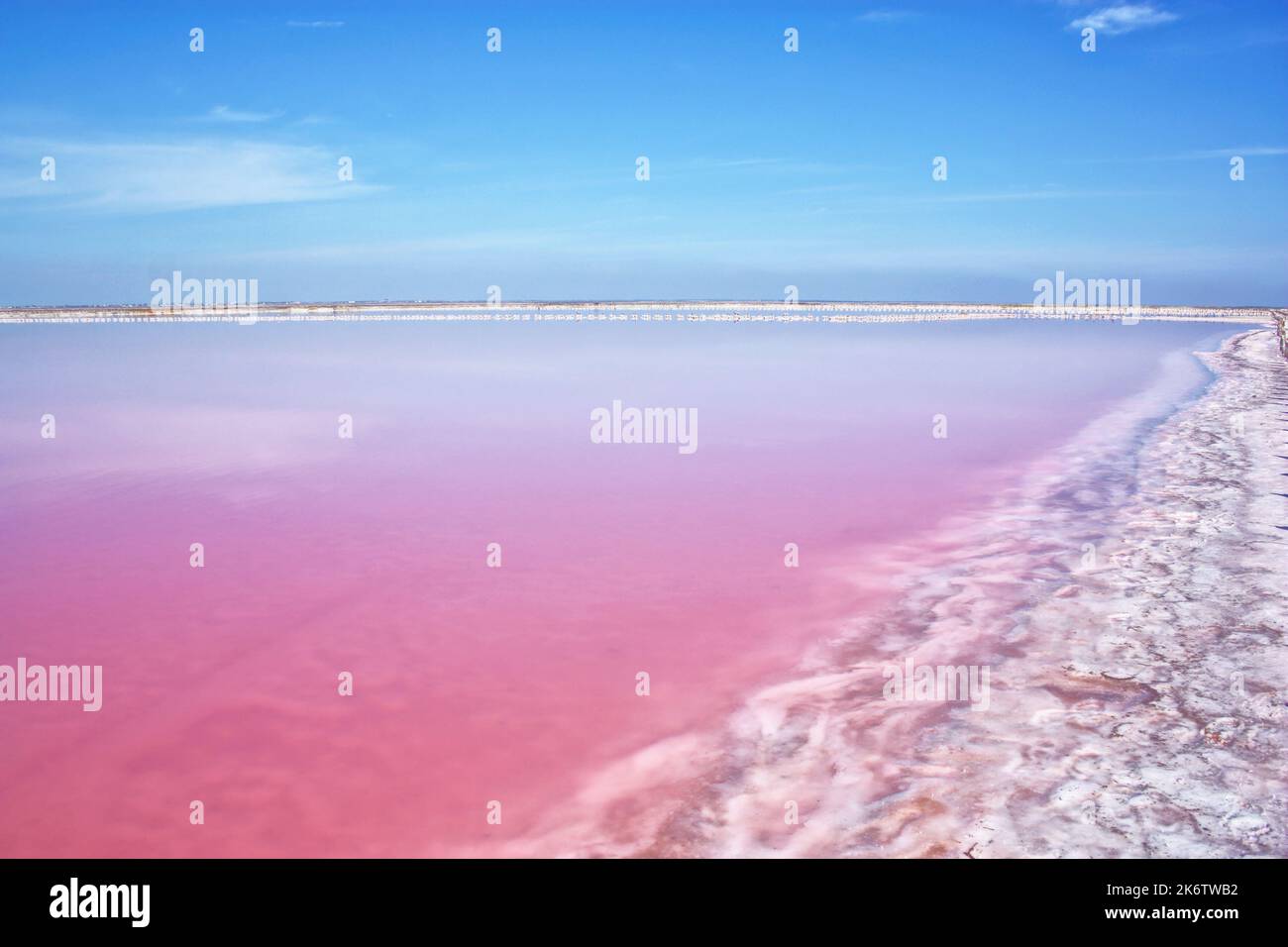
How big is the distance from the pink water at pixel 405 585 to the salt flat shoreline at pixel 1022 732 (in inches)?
16.3

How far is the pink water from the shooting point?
4.94 m

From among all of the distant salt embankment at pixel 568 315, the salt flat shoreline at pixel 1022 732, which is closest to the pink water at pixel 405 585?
the salt flat shoreline at pixel 1022 732

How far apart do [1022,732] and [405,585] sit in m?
5.17

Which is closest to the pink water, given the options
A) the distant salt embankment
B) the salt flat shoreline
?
the salt flat shoreline

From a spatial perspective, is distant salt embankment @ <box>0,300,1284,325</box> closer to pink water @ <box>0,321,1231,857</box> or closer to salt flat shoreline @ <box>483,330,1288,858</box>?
pink water @ <box>0,321,1231,857</box>

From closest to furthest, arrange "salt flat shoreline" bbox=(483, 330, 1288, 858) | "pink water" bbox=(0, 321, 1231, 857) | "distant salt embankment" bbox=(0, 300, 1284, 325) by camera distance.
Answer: "salt flat shoreline" bbox=(483, 330, 1288, 858)
"pink water" bbox=(0, 321, 1231, 857)
"distant salt embankment" bbox=(0, 300, 1284, 325)

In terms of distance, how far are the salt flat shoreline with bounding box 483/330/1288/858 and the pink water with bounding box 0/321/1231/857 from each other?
1.36 ft

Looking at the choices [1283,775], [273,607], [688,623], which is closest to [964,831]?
[1283,775]

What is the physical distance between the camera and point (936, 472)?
12.7 meters

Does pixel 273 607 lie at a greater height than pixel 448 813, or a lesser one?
greater
